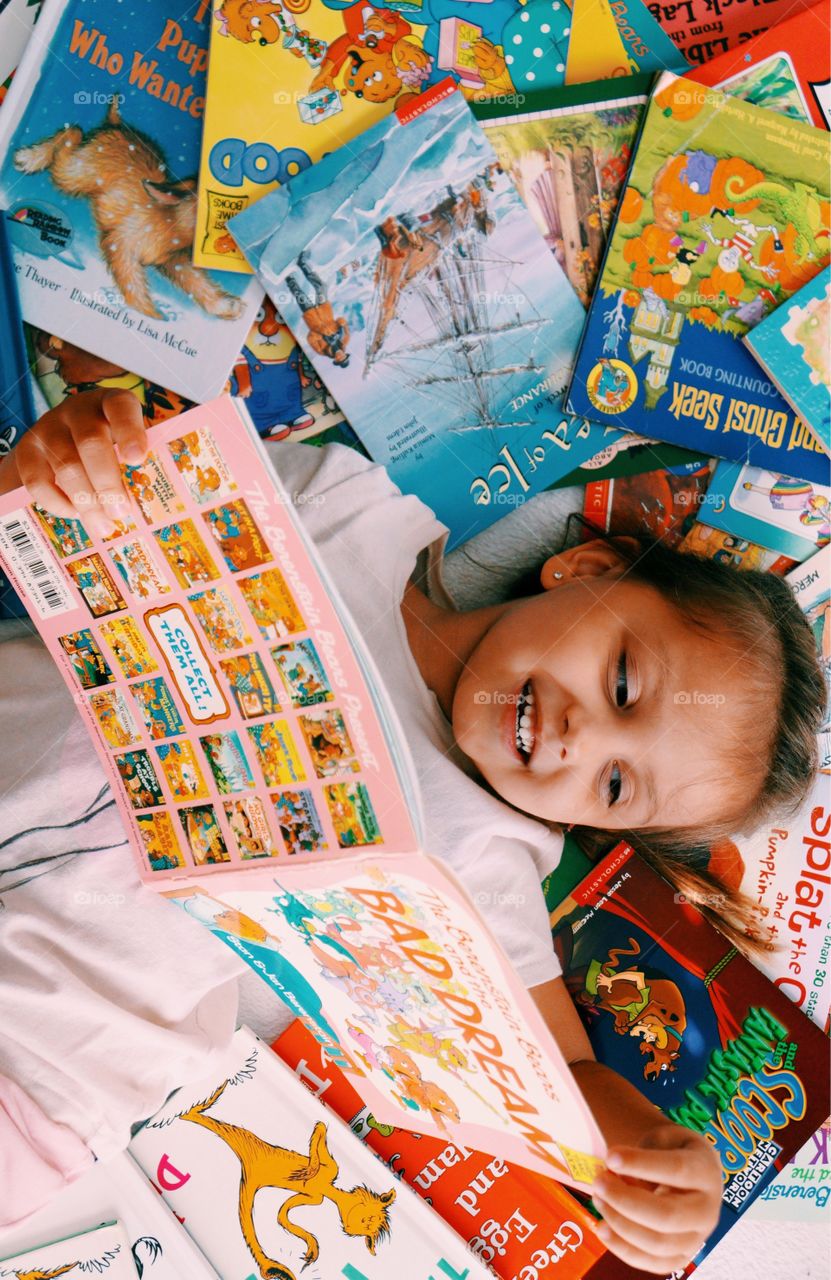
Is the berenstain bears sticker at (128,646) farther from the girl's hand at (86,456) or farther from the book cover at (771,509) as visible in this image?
the book cover at (771,509)

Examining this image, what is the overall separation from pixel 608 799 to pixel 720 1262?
49 cm

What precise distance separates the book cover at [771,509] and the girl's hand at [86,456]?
1.72 feet

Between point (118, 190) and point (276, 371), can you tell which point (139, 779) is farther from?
point (118, 190)

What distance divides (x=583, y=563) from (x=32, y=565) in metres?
0.44

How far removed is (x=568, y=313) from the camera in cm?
85

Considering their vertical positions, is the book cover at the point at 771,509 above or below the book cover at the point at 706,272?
below

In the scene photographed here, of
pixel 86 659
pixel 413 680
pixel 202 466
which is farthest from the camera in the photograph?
pixel 413 680

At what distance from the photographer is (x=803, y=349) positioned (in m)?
0.82

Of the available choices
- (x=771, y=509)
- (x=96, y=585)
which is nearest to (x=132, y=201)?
(x=96, y=585)

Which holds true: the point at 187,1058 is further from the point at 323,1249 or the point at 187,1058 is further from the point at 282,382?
the point at 282,382

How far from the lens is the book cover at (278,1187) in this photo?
820mm

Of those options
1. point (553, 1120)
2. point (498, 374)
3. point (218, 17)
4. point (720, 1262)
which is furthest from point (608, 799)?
point (218, 17)

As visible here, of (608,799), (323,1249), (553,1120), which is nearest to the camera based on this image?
(553,1120)

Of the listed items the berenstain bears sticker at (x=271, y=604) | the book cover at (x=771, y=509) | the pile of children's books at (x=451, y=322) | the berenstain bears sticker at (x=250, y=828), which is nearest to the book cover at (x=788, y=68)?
the pile of children's books at (x=451, y=322)
